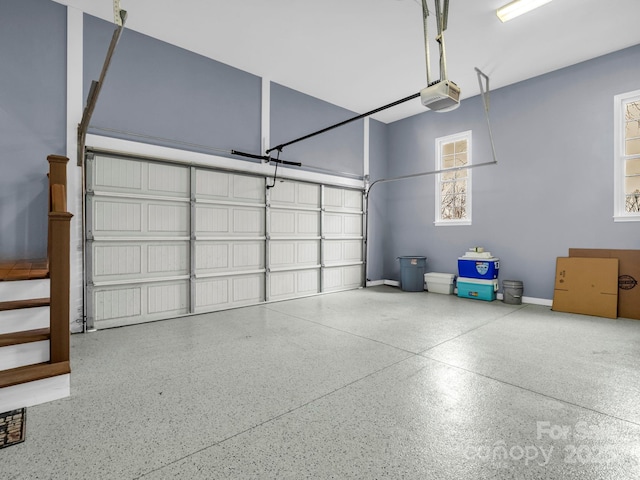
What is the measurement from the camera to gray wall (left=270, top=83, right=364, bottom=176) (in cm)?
589

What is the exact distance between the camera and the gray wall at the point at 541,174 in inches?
196

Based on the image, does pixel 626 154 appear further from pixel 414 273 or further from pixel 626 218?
pixel 414 273

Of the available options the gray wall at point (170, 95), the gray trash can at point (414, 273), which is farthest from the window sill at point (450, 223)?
the gray wall at point (170, 95)

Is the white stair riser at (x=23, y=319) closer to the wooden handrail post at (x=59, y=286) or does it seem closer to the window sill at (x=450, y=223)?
the wooden handrail post at (x=59, y=286)

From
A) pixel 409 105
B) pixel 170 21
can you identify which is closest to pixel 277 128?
pixel 170 21

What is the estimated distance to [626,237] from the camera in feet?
15.7

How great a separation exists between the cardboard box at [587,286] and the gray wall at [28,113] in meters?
7.30

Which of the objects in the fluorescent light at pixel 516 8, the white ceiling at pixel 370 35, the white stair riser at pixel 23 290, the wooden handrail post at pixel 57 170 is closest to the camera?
the white stair riser at pixel 23 290

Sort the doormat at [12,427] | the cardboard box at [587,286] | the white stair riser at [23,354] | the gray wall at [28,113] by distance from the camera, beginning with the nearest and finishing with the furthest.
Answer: the doormat at [12,427] < the white stair riser at [23,354] < the gray wall at [28,113] < the cardboard box at [587,286]

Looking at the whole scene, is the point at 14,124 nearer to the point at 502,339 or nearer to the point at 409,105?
the point at 502,339

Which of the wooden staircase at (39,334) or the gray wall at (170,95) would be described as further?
the gray wall at (170,95)

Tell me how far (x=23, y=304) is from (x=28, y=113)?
2478 mm

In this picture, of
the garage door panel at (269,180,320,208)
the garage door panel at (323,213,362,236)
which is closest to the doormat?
the garage door panel at (269,180,320,208)

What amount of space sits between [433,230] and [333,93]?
3.63 m
